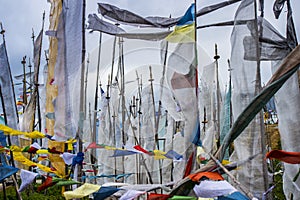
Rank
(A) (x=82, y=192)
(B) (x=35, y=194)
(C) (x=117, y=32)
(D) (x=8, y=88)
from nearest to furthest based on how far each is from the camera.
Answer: (A) (x=82, y=192) < (C) (x=117, y=32) < (D) (x=8, y=88) < (B) (x=35, y=194)

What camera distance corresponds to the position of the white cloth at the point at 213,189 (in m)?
0.74

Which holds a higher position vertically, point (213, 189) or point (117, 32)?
point (117, 32)

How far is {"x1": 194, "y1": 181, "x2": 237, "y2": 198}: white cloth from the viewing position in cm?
74

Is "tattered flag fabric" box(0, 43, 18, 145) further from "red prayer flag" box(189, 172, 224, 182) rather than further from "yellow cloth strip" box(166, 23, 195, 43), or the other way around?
"red prayer flag" box(189, 172, 224, 182)

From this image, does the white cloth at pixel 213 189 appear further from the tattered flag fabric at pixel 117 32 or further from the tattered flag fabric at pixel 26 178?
the tattered flag fabric at pixel 117 32

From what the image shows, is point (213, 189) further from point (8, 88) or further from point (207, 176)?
point (8, 88)

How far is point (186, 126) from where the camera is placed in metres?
1.41

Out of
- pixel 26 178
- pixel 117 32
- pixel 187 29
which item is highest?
pixel 117 32

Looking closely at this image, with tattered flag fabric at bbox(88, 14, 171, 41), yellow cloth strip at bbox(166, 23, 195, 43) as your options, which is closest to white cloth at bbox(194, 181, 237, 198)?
yellow cloth strip at bbox(166, 23, 195, 43)

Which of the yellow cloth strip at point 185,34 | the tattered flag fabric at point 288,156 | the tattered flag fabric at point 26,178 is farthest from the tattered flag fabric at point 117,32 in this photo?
the tattered flag fabric at point 288,156

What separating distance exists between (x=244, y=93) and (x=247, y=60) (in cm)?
17

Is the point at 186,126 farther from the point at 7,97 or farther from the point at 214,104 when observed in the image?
the point at 7,97

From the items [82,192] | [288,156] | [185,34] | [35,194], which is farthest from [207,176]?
[35,194]

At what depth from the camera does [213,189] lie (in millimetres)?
747
